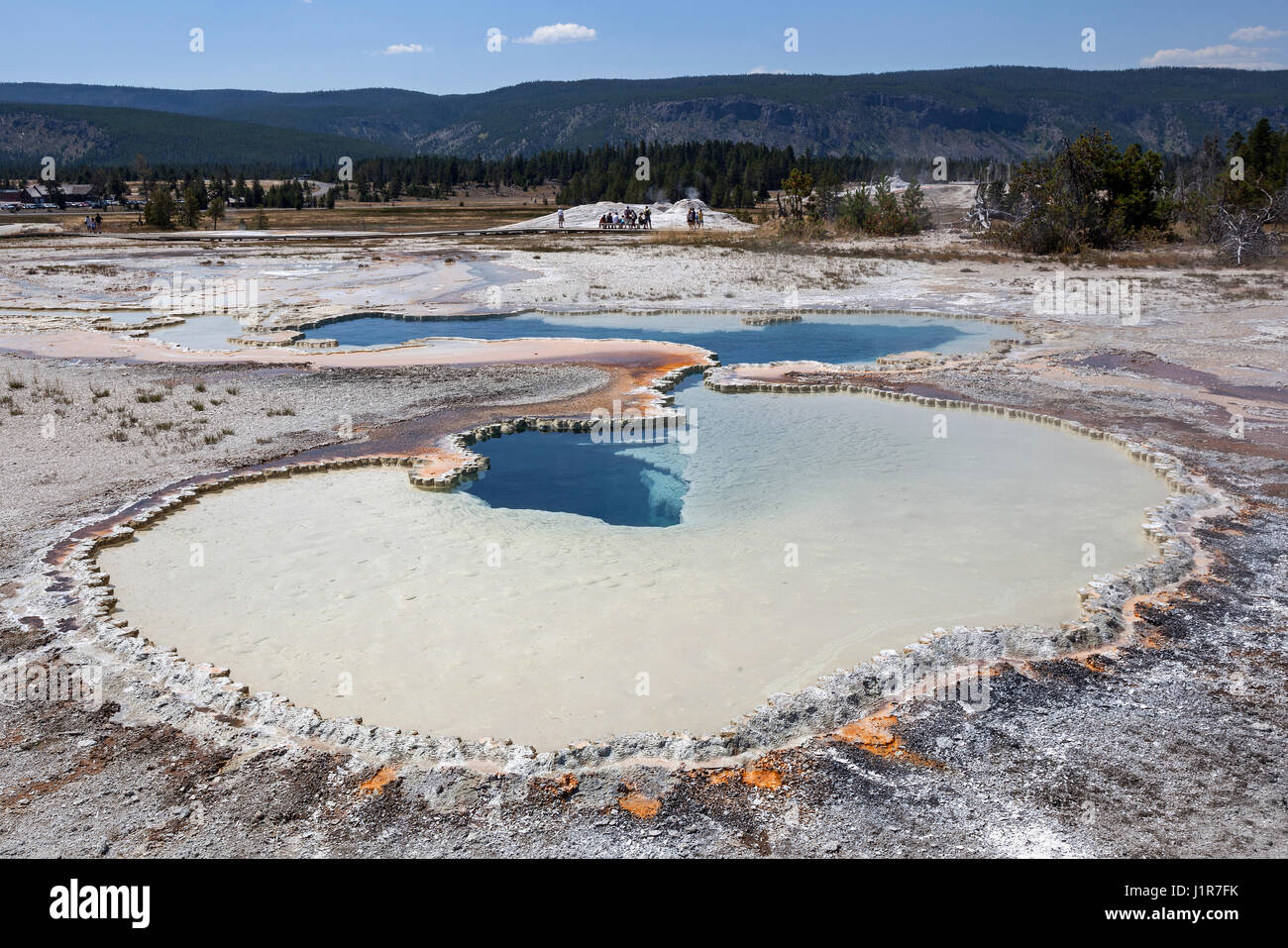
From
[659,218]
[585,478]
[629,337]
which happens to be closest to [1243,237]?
[629,337]

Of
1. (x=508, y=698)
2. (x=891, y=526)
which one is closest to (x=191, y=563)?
(x=508, y=698)

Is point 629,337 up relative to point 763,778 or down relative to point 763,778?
up

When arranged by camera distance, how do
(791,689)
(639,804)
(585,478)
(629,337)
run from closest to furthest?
(639,804) → (791,689) → (585,478) → (629,337)

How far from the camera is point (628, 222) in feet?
181

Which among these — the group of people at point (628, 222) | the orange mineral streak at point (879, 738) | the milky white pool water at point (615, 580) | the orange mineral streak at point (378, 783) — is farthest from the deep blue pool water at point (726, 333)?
the group of people at point (628, 222)

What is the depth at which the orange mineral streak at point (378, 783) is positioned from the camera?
5426mm

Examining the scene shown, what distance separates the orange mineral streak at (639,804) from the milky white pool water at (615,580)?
32.4 inches

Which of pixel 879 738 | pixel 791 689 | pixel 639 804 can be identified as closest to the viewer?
pixel 639 804

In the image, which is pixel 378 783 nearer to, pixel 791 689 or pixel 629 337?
pixel 791 689

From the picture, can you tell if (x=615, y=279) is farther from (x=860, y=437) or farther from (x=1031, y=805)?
(x=1031, y=805)

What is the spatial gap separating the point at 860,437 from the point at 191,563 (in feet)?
27.9

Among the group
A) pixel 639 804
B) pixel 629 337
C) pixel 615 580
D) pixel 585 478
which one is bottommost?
pixel 639 804

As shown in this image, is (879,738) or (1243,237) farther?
(1243,237)

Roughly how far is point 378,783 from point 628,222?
171 feet
